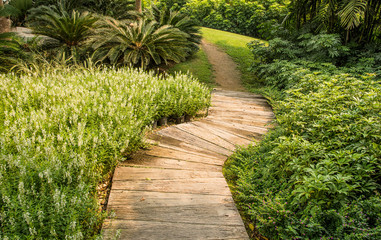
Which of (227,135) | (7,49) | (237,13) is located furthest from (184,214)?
(237,13)

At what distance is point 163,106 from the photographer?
375 centimetres

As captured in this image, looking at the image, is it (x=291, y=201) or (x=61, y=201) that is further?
(x=291, y=201)

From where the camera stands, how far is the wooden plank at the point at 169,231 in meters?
1.61

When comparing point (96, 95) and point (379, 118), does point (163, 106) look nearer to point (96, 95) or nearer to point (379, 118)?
point (96, 95)

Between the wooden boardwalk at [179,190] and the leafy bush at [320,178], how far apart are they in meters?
0.23

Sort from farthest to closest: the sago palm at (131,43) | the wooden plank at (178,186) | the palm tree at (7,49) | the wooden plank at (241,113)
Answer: the sago palm at (131,43) → the palm tree at (7,49) → the wooden plank at (241,113) → the wooden plank at (178,186)

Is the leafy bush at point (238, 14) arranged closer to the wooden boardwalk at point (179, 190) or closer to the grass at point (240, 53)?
the grass at point (240, 53)

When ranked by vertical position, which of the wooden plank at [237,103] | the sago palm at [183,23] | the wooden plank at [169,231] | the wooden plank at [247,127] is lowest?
the wooden plank at [169,231]

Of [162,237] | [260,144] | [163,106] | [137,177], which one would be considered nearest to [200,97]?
[163,106]

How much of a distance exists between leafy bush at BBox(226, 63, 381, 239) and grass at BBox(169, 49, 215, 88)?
5.23 meters

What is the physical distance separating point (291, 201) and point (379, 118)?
1.17 metres

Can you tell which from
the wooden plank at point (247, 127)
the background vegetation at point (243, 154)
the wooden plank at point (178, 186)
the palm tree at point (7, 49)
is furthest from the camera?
the palm tree at point (7, 49)

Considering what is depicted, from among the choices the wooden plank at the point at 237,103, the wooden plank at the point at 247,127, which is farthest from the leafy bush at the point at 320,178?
the wooden plank at the point at 237,103

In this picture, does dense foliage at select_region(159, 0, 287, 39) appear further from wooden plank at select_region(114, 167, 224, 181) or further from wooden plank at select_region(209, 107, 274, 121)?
wooden plank at select_region(114, 167, 224, 181)
